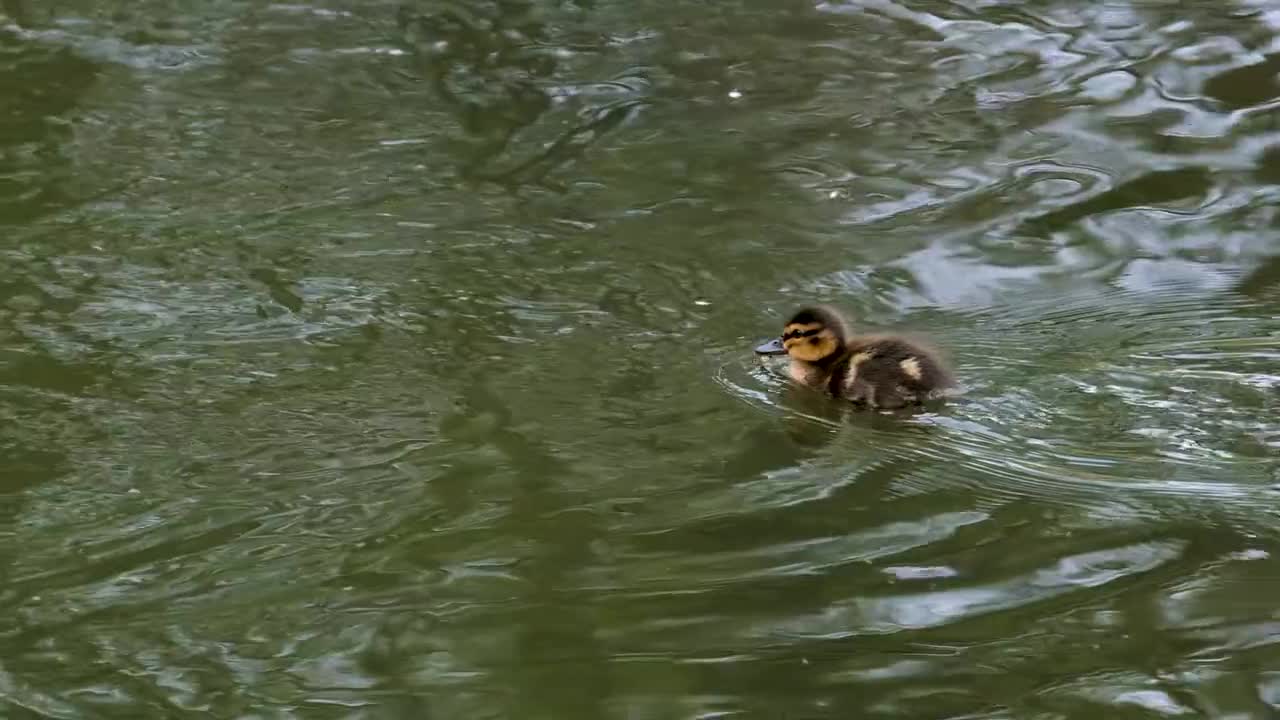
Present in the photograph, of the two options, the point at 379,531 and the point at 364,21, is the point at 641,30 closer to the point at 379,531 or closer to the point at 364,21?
the point at 364,21

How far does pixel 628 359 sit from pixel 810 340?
456 millimetres

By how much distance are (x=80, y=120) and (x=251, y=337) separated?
6.26ft

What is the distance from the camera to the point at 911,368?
4.12m

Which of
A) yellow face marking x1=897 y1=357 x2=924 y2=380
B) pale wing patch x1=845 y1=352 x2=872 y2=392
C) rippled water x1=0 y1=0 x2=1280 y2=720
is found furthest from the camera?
pale wing patch x1=845 y1=352 x2=872 y2=392

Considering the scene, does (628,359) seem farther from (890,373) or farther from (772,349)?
(890,373)

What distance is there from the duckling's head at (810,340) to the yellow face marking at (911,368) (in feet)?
0.77

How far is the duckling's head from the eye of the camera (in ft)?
14.2

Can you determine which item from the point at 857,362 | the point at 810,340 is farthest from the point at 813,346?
the point at 857,362

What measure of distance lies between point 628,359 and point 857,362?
57cm

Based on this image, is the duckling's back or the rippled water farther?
the duckling's back

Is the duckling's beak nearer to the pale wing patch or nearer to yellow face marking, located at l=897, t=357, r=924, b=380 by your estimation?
the pale wing patch

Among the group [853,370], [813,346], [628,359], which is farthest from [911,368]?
[628,359]

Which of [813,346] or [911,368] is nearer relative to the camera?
[911,368]

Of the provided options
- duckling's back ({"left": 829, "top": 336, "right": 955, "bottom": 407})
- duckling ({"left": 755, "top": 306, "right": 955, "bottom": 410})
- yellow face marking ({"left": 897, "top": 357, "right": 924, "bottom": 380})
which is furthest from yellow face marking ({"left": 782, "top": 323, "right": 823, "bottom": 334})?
yellow face marking ({"left": 897, "top": 357, "right": 924, "bottom": 380})
